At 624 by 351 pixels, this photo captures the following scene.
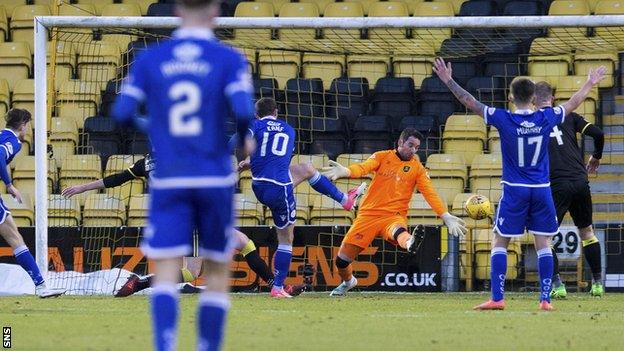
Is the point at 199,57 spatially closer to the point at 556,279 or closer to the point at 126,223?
the point at 556,279

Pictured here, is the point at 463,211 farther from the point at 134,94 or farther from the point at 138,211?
the point at 134,94

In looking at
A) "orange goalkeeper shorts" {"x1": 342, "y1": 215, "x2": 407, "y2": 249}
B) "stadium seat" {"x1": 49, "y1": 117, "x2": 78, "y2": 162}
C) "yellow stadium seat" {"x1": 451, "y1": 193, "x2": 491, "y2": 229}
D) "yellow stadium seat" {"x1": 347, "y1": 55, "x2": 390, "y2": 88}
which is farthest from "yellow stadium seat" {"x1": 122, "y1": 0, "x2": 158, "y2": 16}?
"orange goalkeeper shorts" {"x1": 342, "y1": 215, "x2": 407, "y2": 249}

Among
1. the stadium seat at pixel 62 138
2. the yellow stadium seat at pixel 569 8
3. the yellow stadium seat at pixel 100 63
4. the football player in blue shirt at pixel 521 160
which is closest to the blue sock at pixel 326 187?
the football player in blue shirt at pixel 521 160

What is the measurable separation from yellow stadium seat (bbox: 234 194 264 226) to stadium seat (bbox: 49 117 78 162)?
256 cm

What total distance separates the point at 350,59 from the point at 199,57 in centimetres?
1279

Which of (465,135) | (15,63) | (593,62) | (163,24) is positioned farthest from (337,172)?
(15,63)

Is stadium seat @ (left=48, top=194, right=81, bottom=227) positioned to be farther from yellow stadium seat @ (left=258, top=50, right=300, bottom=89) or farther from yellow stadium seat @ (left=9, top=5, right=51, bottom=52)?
yellow stadium seat @ (left=9, top=5, right=51, bottom=52)

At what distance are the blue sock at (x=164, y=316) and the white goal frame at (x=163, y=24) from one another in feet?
26.4

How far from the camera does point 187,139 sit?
643cm

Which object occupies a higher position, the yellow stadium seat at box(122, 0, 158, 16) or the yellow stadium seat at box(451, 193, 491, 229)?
the yellow stadium seat at box(122, 0, 158, 16)

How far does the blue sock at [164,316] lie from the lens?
6277mm

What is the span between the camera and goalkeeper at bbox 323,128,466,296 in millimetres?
14148

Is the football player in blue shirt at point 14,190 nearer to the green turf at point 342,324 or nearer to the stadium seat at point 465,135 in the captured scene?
the green turf at point 342,324

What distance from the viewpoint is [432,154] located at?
58.4ft
